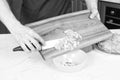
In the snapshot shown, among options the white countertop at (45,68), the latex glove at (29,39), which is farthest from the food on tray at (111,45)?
the latex glove at (29,39)

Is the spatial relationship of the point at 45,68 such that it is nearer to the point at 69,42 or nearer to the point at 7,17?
the point at 69,42

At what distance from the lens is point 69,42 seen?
0.91m

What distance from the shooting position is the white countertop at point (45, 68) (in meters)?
0.85

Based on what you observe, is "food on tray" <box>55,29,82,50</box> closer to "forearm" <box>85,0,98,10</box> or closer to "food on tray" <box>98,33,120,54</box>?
"food on tray" <box>98,33,120,54</box>

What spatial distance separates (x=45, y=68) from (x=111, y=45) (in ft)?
1.13

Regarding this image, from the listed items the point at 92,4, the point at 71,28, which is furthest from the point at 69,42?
the point at 92,4

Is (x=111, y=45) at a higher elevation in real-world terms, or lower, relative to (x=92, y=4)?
lower

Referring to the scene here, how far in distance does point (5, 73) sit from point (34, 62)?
0.14m

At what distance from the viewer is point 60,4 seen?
1565 millimetres

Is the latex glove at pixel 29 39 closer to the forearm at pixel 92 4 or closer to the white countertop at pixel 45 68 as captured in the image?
the white countertop at pixel 45 68

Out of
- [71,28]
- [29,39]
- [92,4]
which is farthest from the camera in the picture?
[92,4]

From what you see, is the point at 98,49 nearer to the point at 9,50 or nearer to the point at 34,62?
the point at 34,62

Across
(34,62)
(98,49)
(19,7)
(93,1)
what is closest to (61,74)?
(34,62)

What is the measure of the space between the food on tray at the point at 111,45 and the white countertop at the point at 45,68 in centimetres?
2
